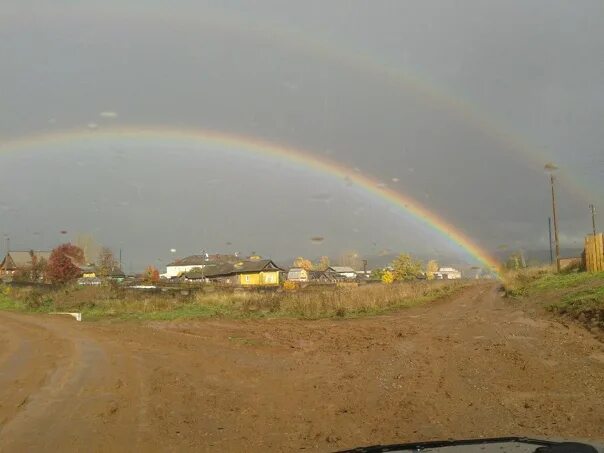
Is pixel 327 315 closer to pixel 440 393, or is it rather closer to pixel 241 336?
pixel 241 336

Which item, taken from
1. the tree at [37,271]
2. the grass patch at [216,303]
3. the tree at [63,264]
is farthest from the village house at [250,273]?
the grass patch at [216,303]

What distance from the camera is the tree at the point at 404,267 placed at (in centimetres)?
9962

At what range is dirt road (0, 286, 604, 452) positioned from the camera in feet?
21.2

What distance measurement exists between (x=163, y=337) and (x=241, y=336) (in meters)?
2.44

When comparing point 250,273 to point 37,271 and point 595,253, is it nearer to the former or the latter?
point 37,271

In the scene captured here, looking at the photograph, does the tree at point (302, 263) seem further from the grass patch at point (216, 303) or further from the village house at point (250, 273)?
the grass patch at point (216, 303)

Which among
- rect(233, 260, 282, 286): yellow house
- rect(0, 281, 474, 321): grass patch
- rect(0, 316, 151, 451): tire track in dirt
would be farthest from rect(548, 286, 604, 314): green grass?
rect(233, 260, 282, 286): yellow house

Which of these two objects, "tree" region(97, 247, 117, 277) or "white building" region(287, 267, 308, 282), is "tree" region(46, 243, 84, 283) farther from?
"white building" region(287, 267, 308, 282)

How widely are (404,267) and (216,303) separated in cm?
7279

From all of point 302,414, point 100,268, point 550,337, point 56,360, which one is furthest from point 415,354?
point 100,268

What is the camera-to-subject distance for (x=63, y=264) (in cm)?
7800

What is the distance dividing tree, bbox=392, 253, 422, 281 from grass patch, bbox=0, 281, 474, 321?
191 feet

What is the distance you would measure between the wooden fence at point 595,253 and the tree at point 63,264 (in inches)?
2481

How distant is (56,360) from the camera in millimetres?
12969
